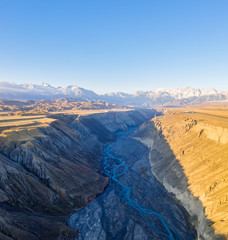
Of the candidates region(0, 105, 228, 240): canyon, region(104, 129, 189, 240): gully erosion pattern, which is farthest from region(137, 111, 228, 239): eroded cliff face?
region(104, 129, 189, 240): gully erosion pattern

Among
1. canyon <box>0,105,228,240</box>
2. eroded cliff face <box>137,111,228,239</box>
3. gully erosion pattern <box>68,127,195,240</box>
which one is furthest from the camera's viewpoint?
gully erosion pattern <box>68,127,195,240</box>

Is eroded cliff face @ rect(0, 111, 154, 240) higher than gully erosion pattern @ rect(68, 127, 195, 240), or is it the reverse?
eroded cliff face @ rect(0, 111, 154, 240)

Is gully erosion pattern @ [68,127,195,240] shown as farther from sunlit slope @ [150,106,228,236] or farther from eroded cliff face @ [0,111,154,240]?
sunlit slope @ [150,106,228,236]

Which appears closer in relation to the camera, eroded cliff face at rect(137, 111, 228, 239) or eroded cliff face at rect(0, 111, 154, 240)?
eroded cliff face at rect(0, 111, 154, 240)

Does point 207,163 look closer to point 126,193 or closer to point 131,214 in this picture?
point 126,193

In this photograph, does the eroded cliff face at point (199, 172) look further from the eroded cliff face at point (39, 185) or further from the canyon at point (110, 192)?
the eroded cliff face at point (39, 185)

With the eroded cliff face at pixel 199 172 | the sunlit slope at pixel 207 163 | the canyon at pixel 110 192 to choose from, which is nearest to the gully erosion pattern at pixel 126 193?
the canyon at pixel 110 192

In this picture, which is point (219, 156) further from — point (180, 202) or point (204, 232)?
point (204, 232)

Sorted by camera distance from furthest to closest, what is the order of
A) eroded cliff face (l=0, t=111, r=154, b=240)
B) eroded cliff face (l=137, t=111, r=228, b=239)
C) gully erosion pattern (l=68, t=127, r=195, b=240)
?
1. gully erosion pattern (l=68, t=127, r=195, b=240)
2. eroded cliff face (l=137, t=111, r=228, b=239)
3. eroded cliff face (l=0, t=111, r=154, b=240)

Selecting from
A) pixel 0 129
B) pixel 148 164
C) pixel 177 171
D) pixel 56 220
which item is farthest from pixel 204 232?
pixel 0 129
